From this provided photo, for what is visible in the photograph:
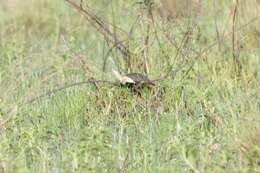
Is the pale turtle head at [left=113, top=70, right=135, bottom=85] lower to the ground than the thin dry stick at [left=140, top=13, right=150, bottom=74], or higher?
lower

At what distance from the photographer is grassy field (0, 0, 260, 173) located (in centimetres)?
370

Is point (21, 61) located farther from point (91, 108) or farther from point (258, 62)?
point (258, 62)

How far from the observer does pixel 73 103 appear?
4.50m

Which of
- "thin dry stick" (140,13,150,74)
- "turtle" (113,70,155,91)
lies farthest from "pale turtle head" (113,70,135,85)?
"thin dry stick" (140,13,150,74)

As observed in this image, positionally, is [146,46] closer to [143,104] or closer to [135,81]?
[135,81]

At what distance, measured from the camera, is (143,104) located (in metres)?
4.45

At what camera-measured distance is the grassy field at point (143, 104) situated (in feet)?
12.1

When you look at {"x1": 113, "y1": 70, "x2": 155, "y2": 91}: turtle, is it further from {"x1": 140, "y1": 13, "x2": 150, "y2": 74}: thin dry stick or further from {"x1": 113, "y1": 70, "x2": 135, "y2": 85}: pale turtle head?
{"x1": 140, "y1": 13, "x2": 150, "y2": 74}: thin dry stick

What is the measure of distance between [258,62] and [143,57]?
0.77 m

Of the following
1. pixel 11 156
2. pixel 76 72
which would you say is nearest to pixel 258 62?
pixel 76 72

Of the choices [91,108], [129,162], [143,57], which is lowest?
[129,162]

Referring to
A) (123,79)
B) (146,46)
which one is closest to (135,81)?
(123,79)

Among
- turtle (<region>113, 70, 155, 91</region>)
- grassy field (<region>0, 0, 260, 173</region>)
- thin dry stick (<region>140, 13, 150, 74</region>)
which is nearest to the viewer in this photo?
grassy field (<region>0, 0, 260, 173</region>)

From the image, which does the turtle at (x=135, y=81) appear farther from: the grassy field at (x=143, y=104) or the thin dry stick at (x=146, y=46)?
the thin dry stick at (x=146, y=46)
